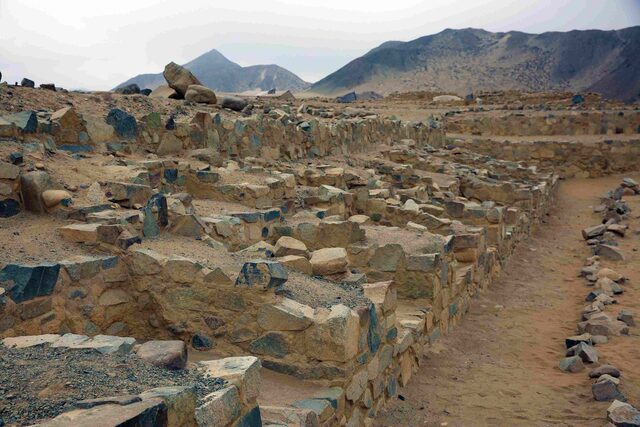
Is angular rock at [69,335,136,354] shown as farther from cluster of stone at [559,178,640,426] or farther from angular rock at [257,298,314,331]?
cluster of stone at [559,178,640,426]

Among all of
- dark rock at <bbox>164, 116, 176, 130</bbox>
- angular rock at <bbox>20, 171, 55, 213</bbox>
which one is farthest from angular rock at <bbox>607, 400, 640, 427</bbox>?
dark rock at <bbox>164, 116, 176, 130</bbox>

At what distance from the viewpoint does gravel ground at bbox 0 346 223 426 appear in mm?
1976

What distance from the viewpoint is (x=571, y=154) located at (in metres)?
18.7

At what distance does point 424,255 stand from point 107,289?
297 cm

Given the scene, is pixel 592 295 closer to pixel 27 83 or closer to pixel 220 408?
pixel 220 408

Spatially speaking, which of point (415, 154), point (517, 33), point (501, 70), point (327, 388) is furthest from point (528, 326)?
point (517, 33)

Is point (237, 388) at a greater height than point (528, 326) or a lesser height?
greater

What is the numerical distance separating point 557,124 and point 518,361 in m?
18.0

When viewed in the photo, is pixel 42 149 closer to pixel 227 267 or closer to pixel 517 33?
pixel 227 267

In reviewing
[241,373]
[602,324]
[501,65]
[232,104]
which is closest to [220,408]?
[241,373]

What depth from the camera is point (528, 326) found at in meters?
6.26

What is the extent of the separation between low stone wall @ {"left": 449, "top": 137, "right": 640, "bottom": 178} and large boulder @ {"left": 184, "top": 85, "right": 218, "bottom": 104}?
417 inches

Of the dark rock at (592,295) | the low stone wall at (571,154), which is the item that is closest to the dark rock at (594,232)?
the dark rock at (592,295)

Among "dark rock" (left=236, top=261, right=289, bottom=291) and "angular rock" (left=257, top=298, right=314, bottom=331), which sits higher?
"dark rock" (left=236, top=261, right=289, bottom=291)
